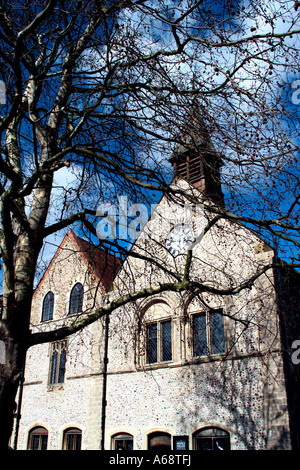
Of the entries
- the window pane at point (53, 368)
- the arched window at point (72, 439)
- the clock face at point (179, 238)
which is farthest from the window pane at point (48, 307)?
the clock face at point (179, 238)

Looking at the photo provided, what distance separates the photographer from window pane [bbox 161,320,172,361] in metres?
16.0

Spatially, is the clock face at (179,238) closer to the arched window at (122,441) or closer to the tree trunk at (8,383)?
the arched window at (122,441)

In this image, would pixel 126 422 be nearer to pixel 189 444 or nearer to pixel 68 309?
pixel 189 444

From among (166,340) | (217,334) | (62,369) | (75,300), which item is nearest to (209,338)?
(217,334)

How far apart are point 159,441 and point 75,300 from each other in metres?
7.91

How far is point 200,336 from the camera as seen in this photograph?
15219mm

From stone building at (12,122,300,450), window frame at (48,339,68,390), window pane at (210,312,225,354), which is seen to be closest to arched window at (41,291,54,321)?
stone building at (12,122,300,450)

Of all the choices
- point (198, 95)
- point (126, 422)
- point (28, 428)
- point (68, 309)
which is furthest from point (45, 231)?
point (28, 428)

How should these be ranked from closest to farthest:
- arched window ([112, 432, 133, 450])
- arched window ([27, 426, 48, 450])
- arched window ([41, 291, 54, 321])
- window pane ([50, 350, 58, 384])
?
arched window ([112, 432, 133, 450]) < arched window ([27, 426, 48, 450]) < window pane ([50, 350, 58, 384]) < arched window ([41, 291, 54, 321])

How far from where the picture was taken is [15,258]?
682cm

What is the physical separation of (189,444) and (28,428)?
360 inches

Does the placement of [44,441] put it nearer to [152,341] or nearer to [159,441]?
[159,441]

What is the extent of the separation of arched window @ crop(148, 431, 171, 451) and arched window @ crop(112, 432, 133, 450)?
887 mm

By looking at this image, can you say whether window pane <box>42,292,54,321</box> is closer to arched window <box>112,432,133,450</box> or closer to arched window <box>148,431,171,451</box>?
arched window <box>112,432,133,450</box>
